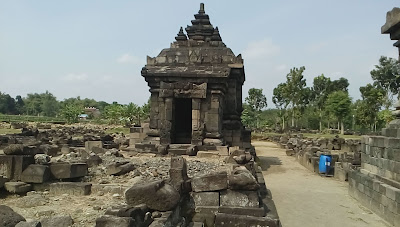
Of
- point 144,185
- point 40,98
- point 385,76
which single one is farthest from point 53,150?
point 40,98

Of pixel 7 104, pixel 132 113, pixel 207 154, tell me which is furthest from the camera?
pixel 7 104

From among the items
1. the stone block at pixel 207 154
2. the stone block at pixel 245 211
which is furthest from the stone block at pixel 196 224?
the stone block at pixel 207 154

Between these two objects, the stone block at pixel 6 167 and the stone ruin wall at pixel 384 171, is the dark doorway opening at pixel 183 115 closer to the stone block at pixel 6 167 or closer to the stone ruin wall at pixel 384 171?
the stone ruin wall at pixel 384 171

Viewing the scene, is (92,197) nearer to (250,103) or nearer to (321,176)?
(321,176)

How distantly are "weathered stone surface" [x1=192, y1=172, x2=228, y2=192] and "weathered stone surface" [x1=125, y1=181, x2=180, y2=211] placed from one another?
1167 mm

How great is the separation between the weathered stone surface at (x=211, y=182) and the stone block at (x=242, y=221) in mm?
490

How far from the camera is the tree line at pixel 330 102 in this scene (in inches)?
1615

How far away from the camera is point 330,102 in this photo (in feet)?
140

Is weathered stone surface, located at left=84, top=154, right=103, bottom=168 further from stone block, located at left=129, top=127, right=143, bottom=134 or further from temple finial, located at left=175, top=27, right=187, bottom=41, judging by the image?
temple finial, located at left=175, top=27, right=187, bottom=41

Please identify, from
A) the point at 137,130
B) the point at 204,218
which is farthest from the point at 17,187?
the point at 137,130

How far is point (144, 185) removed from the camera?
4.38 meters

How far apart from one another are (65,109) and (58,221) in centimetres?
5417

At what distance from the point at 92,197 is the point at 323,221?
4293 mm

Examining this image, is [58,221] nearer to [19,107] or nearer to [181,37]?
[181,37]
